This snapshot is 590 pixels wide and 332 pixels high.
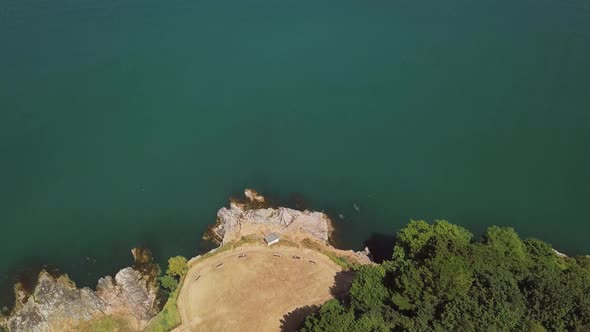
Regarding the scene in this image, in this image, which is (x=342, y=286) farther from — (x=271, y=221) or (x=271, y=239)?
(x=271, y=221)

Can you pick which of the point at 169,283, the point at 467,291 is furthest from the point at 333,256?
the point at 169,283

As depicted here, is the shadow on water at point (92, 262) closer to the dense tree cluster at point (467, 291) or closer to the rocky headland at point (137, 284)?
the rocky headland at point (137, 284)

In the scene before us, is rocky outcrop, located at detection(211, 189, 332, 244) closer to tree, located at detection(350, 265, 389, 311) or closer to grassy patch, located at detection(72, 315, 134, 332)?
tree, located at detection(350, 265, 389, 311)

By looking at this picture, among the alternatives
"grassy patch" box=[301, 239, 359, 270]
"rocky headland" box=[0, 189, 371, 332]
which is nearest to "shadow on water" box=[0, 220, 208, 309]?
"rocky headland" box=[0, 189, 371, 332]

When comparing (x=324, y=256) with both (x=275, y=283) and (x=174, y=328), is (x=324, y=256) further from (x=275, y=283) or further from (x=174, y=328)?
(x=174, y=328)

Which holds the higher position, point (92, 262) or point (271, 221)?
point (92, 262)

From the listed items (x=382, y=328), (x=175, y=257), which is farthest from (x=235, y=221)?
(x=382, y=328)
